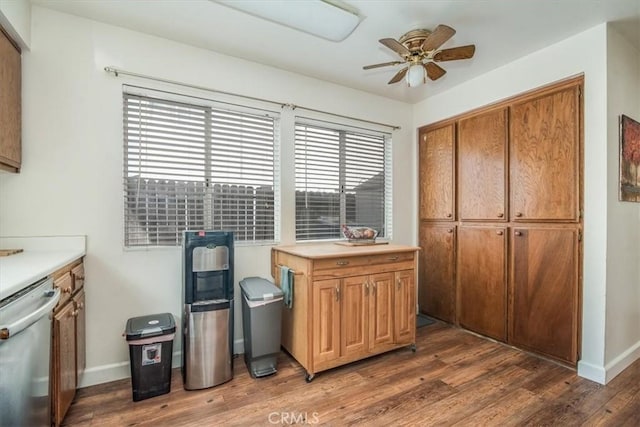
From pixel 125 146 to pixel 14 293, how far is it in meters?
1.47

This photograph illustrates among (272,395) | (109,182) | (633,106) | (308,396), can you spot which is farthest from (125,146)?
(633,106)


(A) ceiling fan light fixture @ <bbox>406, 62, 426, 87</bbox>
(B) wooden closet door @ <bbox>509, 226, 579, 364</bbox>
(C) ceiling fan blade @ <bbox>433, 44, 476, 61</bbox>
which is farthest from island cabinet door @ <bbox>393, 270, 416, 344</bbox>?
(C) ceiling fan blade @ <bbox>433, 44, 476, 61</bbox>

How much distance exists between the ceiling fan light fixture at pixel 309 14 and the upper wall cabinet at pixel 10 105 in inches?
49.1

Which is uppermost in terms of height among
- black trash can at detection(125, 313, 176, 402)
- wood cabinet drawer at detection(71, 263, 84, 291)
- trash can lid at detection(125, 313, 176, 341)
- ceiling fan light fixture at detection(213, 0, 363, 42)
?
ceiling fan light fixture at detection(213, 0, 363, 42)

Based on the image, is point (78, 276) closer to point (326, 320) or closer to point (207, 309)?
point (207, 309)

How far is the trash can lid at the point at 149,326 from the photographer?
6.25 feet

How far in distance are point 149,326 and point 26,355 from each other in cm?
87

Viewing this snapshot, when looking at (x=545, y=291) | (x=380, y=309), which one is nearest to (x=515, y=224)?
(x=545, y=291)

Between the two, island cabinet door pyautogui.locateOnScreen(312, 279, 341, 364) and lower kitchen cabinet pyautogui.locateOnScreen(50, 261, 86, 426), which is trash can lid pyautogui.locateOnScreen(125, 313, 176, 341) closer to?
lower kitchen cabinet pyautogui.locateOnScreen(50, 261, 86, 426)

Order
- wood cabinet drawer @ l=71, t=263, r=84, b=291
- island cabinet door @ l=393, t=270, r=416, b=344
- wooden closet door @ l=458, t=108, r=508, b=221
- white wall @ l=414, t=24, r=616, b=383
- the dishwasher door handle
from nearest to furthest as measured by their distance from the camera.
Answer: the dishwasher door handle
wood cabinet drawer @ l=71, t=263, r=84, b=291
white wall @ l=414, t=24, r=616, b=383
island cabinet door @ l=393, t=270, r=416, b=344
wooden closet door @ l=458, t=108, r=508, b=221

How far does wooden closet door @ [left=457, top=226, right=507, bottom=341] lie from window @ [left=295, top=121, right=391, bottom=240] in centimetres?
87

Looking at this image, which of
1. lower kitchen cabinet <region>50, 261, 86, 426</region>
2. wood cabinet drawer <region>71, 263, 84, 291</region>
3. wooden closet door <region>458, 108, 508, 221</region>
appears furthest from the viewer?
wooden closet door <region>458, 108, 508, 221</region>

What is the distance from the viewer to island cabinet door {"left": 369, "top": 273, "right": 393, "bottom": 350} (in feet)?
7.98

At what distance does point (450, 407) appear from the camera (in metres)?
1.88
